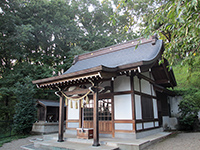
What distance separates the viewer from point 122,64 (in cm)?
722

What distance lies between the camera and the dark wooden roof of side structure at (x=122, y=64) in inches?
221

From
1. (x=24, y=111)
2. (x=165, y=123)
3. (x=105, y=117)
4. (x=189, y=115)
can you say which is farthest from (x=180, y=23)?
(x=24, y=111)

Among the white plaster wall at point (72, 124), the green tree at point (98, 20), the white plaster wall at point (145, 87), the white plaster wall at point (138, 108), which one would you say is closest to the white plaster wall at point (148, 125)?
the white plaster wall at point (138, 108)

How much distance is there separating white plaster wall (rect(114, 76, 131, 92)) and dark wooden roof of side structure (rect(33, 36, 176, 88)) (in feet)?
2.31

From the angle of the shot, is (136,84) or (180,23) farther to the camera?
(136,84)

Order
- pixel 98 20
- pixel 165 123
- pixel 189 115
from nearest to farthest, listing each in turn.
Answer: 1. pixel 189 115
2. pixel 165 123
3. pixel 98 20

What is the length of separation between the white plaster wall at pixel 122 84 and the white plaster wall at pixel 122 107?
316 millimetres

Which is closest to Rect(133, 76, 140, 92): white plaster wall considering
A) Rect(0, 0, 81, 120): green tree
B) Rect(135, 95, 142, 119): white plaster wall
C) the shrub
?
Rect(135, 95, 142, 119): white plaster wall

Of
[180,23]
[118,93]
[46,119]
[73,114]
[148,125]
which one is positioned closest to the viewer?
[180,23]

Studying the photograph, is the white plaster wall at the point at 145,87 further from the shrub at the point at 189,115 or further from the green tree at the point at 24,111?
the green tree at the point at 24,111

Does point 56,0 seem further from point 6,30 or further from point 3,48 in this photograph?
point 3,48

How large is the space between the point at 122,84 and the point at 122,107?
1.03 metres

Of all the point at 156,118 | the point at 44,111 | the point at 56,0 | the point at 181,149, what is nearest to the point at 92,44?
the point at 56,0

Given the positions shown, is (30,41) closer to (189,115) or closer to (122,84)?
(122,84)
